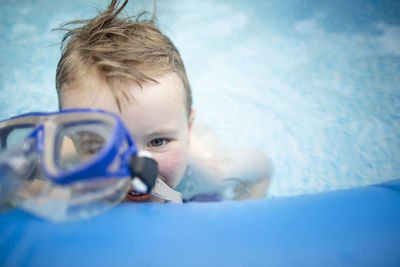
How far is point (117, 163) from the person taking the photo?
686 millimetres

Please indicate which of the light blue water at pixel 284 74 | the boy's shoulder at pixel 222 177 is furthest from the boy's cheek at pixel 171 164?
the light blue water at pixel 284 74

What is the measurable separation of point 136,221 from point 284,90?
291cm

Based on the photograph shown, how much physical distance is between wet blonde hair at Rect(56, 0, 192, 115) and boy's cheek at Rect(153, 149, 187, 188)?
A: 0.29 m

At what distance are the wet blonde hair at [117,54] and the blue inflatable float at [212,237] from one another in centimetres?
47

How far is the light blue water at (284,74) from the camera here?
2.39 meters

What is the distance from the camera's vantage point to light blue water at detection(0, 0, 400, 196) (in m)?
2.39

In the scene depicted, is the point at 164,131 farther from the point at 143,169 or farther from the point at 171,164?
the point at 143,169

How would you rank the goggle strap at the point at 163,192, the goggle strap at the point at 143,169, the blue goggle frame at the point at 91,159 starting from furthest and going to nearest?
1. the goggle strap at the point at 163,192
2. the goggle strap at the point at 143,169
3. the blue goggle frame at the point at 91,159

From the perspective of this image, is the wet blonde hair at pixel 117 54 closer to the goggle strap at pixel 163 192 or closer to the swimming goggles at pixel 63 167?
the swimming goggles at pixel 63 167

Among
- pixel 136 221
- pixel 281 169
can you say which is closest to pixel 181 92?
pixel 136 221

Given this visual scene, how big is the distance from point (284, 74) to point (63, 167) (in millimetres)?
3225

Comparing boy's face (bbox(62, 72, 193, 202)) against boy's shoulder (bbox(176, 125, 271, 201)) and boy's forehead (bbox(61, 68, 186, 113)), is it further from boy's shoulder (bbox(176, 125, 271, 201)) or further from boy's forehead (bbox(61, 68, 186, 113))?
boy's shoulder (bbox(176, 125, 271, 201))

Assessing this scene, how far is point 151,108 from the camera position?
3.28 feet

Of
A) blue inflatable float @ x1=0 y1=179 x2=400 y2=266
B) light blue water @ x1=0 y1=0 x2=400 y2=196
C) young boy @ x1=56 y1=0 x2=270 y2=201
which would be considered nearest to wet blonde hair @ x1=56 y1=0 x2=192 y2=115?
young boy @ x1=56 y1=0 x2=270 y2=201
